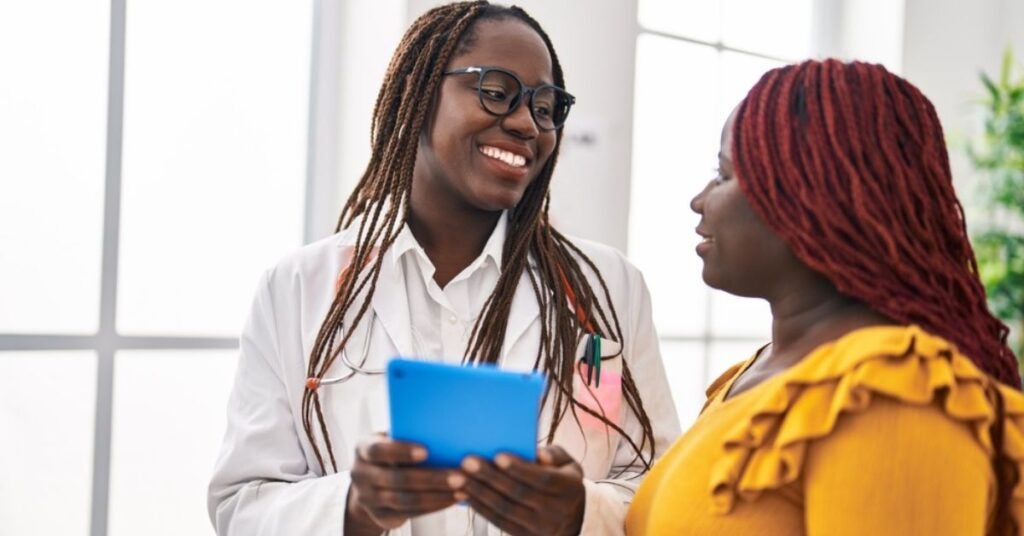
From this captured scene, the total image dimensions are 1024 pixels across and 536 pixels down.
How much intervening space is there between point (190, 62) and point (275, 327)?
101cm

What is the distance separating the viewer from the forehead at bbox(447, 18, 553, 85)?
1.76m

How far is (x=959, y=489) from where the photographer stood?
1.06 metres

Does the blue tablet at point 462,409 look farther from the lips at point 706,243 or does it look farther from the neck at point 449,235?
the neck at point 449,235

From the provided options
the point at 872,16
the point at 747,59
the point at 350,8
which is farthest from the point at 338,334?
the point at 872,16

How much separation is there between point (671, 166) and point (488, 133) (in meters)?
2.33

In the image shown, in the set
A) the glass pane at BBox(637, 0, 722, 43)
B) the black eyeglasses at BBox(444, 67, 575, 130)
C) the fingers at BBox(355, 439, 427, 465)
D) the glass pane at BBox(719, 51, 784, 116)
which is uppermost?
the glass pane at BBox(637, 0, 722, 43)

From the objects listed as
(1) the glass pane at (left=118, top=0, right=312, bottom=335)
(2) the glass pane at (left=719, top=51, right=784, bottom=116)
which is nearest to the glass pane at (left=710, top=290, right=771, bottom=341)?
(2) the glass pane at (left=719, top=51, right=784, bottom=116)

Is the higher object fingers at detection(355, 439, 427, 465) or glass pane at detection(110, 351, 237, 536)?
fingers at detection(355, 439, 427, 465)

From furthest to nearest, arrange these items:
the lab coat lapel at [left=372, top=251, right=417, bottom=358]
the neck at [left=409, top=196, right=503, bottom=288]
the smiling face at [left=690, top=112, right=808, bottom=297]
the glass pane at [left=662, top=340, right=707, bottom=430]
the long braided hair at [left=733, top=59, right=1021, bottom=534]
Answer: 1. the glass pane at [left=662, top=340, right=707, bottom=430]
2. the neck at [left=409, top=196, right=503, bottom=288]
3. the lab coat lapel at [left=372, top=251, right=417, bottom=358]
4. the smiling face at [left=690, top=112, right=808, bottom=297]
5. the long braided hair at [left=733, top=59, right=1021, bottom=534]

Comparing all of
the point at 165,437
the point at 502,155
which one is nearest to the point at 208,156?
the point at 165,437

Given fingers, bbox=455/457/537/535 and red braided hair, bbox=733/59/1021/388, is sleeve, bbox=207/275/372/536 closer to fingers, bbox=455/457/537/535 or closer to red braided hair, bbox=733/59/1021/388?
fingers, bbox=455/457/537/535

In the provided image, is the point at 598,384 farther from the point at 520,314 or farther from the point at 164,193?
the point at 164,193

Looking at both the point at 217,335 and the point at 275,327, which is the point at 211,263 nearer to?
the point at 217,335

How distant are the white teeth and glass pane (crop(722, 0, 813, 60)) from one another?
2.66 m
